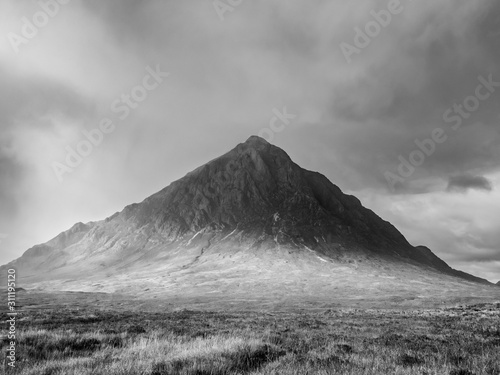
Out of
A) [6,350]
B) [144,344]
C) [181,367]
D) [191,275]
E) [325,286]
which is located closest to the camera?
[181,367]

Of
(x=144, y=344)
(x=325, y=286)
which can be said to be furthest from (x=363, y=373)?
(x=325, y=286)

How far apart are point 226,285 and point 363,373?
5407 inches

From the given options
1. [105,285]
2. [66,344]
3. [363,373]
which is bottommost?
[105,285]

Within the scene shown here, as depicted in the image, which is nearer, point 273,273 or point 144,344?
point 144,344

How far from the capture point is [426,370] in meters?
8.77

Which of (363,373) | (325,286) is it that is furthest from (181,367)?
(325,286)

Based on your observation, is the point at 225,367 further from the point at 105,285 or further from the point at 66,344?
the point at 105,285

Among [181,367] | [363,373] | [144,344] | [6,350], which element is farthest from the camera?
[144,344]

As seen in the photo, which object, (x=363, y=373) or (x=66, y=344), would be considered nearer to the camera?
(x=363, y=373)

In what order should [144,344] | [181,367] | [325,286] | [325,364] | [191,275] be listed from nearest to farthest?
[181,367] < [325,364] < [144,344] < [325,286] < [191,275]

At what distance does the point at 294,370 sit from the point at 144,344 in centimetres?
683

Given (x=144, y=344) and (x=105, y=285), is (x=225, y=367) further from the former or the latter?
(x=105, y=285)

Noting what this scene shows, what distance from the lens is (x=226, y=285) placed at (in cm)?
13962

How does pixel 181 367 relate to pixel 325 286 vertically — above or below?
above
